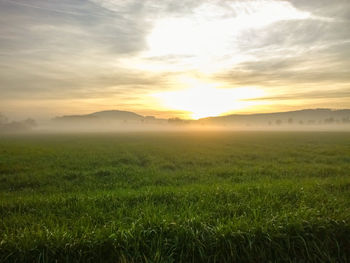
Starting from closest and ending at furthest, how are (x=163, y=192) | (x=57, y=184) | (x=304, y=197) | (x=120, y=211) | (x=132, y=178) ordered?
(x=120, y=211) < (x=304, y=197) < (x=163, y=192) < (x=57, y=184) < (x=132, y=178)

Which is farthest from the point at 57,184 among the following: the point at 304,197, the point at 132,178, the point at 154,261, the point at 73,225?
the point at 304,197

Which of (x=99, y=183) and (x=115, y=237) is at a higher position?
(x=115, y=237)

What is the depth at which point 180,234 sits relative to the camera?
4.30 meters

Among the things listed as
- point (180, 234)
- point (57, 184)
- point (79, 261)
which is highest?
point (180, 234)

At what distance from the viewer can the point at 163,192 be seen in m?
7.55

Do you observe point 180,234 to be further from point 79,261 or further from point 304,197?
point 304,197

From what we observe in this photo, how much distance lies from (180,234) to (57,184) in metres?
9.55

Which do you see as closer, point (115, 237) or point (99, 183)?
point (115, 237)

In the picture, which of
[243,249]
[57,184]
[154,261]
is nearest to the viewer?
[154,261]

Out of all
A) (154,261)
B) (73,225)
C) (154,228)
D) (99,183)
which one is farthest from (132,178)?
(154,261)

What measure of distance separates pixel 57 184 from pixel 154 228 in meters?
8.95

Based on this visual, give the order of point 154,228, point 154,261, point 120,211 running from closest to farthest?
point 154,261
point 154,228
point 120,211

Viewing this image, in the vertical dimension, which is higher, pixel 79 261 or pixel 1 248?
pixel 1 248

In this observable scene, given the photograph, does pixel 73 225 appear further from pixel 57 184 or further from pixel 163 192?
pixel 57 184
